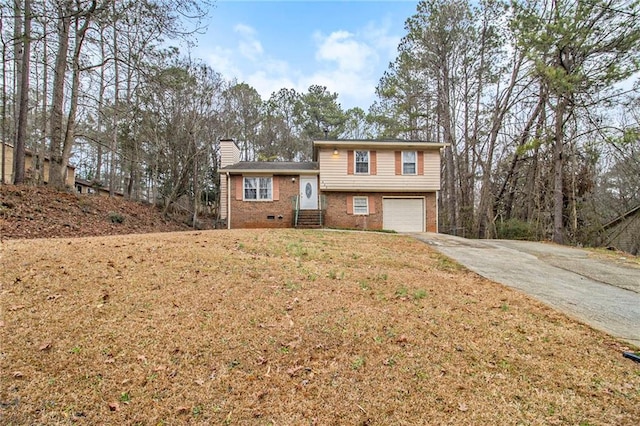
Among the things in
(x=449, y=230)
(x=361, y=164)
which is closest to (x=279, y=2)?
(x=361, y=164)

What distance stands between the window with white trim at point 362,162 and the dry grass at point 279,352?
398 inches

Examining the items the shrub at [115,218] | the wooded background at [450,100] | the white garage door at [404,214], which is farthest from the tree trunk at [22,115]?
the white garage door at [404,214]

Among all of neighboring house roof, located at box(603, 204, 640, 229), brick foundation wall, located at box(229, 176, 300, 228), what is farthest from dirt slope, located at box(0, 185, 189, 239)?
neighboring house roof, located at box(603, 204, 640, 229)

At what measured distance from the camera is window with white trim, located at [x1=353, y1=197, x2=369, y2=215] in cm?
1491

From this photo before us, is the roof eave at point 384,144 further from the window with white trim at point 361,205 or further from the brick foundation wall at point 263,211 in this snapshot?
the brick foundation wall at point 263,211

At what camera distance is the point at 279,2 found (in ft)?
33.7

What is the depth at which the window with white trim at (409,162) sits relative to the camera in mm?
14789

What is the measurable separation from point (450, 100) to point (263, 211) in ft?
41.8

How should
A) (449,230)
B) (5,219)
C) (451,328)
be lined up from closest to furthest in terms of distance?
(451,328)
(5,219)
(449,230)

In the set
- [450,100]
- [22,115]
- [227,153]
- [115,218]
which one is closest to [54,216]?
[115,218]

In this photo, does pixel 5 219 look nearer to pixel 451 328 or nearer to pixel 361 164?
pixel 451 328

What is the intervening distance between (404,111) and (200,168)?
45.2 feet

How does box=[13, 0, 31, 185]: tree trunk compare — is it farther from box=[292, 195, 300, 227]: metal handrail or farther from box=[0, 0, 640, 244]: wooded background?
box=[292, 195, 300, 227]: metal handrail

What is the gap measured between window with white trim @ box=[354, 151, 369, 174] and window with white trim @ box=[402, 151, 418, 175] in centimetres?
179
